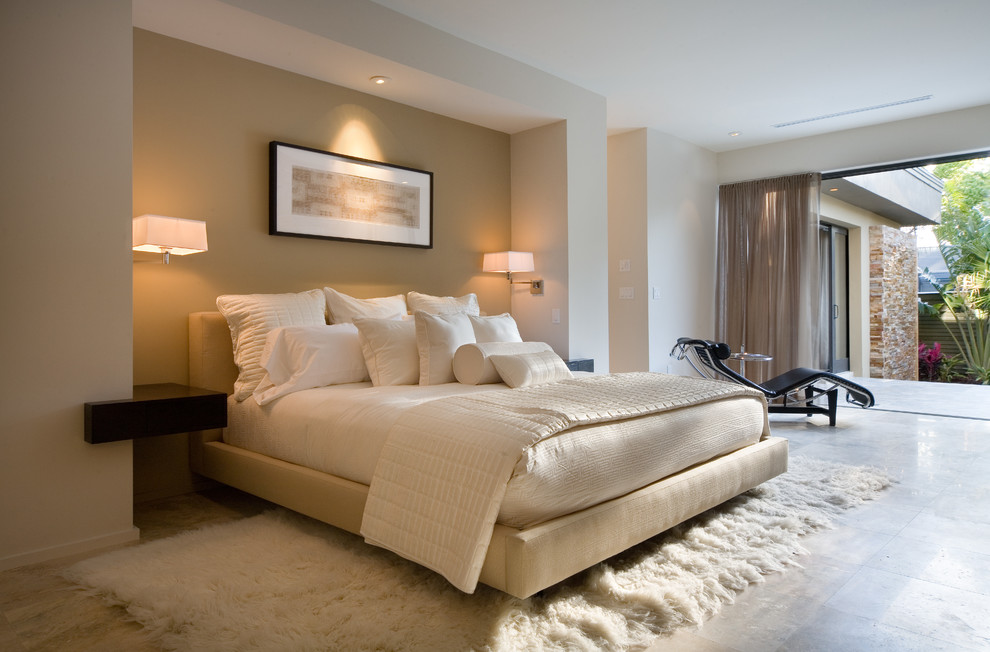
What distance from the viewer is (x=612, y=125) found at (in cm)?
621

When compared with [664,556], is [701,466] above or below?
above

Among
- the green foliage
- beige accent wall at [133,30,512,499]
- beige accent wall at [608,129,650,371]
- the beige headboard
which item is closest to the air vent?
beige accent wall at [608,129,650,371]

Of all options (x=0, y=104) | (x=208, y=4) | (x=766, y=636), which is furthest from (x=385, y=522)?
(x=208, y=4)

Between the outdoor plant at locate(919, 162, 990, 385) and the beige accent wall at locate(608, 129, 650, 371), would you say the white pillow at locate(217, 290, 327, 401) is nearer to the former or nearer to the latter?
the beige accent wall at locate(608, 129, 650, 371)

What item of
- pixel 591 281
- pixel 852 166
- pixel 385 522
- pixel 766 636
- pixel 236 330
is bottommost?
pixel 766 636

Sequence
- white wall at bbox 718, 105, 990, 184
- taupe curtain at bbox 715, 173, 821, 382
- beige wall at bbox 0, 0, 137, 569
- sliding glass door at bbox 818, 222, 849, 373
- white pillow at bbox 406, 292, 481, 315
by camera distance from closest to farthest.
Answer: beige wall at bbox 0, 0, 137, 569, white pillow at bbox 406, 292, 481, 315, white wall at bbox 718, 105, 990, 184, taupe curtain at bbox 715, 173, 821, 382, sliding glass door at bbox 818, 222, 849, 373

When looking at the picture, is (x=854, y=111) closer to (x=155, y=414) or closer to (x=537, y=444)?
(x=537, y=444)

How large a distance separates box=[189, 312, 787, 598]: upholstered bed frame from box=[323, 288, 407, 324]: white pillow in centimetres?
61

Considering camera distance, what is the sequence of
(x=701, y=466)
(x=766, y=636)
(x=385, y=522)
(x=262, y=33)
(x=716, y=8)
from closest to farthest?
1. (x=766, y=636)
2. (x=385, y=522)
3. (x=701, y=466)
4. (x=262, y=33)
5. (x=716, y=8)

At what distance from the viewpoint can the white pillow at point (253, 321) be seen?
3377mm

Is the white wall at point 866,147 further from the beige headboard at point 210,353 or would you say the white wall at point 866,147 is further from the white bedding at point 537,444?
the beige headboard at point 210,353

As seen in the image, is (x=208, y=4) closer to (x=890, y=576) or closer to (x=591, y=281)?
(x=591, y=281)

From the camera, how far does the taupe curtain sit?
21.8 ft

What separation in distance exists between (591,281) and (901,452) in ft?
8.04
